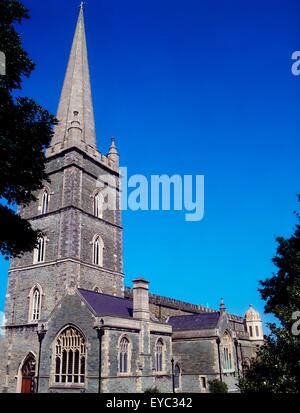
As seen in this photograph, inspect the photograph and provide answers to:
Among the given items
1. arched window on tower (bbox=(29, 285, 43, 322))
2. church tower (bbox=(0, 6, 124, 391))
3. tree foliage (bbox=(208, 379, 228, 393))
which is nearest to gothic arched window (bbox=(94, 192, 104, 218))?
church tower (bbox=(0, 6, 124, 391))

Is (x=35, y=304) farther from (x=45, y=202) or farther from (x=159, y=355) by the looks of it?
(x=159, y=355)

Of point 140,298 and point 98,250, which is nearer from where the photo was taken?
point 140,298

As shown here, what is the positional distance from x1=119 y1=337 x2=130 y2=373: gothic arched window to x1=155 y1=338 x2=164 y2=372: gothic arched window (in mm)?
3875

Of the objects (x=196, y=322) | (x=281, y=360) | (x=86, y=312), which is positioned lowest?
(x=281, y=360)

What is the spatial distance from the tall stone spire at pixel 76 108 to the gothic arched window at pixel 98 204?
15.0 feet

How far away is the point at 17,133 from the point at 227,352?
1082 inches

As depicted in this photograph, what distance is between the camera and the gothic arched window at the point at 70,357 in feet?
80.4

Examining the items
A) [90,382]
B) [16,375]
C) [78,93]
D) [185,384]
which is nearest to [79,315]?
[90,382]

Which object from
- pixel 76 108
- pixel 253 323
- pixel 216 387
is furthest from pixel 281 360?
pixel 253 323

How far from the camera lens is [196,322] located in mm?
34969

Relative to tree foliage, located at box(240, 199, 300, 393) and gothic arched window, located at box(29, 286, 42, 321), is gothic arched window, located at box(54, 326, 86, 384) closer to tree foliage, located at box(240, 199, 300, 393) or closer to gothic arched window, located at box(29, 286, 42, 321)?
gothic arched window, located at box(29, 286, 42, 321)

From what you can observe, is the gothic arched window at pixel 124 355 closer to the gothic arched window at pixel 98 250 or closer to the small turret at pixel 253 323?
the gothic arched window at pixel 98 250

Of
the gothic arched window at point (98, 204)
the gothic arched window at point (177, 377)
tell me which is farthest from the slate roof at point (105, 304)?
the gothic arched window at point (98, 204)
